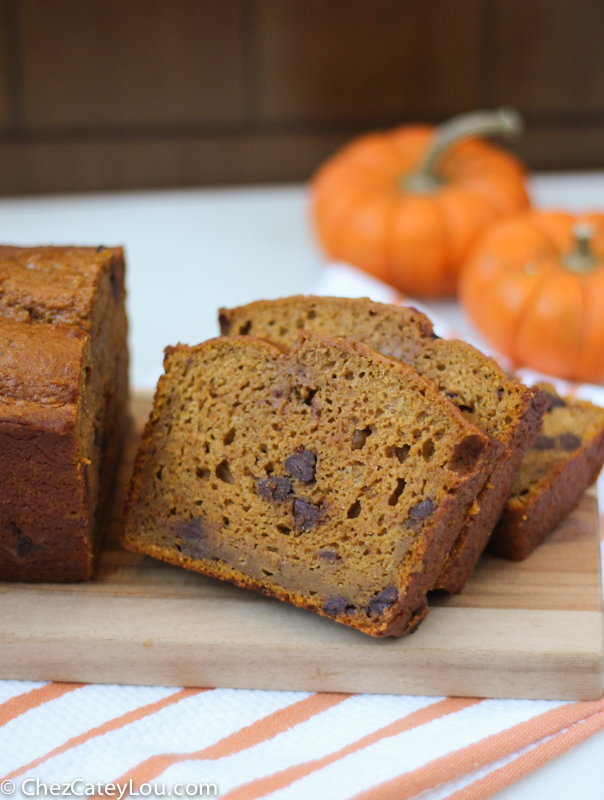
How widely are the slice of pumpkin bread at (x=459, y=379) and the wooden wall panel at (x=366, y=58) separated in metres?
3.39

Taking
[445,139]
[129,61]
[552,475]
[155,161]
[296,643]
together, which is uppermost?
[129,61]

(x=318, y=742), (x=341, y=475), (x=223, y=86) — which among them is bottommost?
(x=318, y=742)

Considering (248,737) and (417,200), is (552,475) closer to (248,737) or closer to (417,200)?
(248,737)

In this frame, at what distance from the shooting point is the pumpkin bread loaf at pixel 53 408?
2.11 m

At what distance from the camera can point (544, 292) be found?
3.55 meters

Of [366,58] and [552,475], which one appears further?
[366,58]

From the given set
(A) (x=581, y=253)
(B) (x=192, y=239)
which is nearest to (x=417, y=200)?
(A) (x=581, y=253)

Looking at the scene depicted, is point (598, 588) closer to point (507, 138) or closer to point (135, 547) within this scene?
point (135, 547)

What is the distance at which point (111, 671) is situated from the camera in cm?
219

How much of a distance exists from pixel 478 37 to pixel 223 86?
1544mm

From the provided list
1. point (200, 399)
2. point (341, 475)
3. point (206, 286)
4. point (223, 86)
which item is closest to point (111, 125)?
point (223, 86)

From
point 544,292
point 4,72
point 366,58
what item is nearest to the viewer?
point 544,292

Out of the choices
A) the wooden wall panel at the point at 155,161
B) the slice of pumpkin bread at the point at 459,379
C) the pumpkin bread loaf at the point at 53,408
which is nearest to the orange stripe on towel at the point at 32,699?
the pumpkin bread loaf at the point at 53,408

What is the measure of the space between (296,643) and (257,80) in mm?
4199
